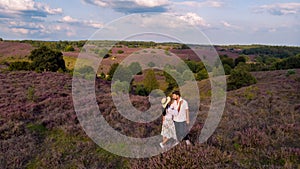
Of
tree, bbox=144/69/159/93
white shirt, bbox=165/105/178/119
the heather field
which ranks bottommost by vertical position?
tree, bbox=144/69/159/93

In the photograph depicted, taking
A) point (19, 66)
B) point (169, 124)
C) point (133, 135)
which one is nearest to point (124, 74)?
point (133, 135)

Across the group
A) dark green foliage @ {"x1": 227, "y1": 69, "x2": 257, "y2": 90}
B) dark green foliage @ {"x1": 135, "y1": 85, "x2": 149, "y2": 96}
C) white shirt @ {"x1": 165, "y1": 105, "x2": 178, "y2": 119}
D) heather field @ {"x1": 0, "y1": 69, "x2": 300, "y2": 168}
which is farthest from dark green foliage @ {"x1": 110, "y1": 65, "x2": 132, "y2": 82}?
white shirt @ {"x1": 165, "y1": 105, "x2": 178, "y2": 119}

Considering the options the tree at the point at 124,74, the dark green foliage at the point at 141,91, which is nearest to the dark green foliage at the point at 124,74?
the tree at the point at 124,74

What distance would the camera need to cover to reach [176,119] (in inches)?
300

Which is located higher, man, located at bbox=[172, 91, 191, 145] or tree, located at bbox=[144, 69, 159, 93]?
man, located at bbox=[172, 91, 191, 145]

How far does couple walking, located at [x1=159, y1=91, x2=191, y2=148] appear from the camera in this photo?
24.6ft

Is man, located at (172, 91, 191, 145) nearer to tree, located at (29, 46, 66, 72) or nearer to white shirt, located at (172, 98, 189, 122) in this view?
white shirt, located at (172, 98, 189, 122)

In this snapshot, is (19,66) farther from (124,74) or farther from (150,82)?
(150,82)

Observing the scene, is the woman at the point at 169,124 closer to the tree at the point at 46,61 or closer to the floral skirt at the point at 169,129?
the floral skirt at the point at 169,129

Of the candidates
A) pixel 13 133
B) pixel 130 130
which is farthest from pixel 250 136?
pixel 13 133

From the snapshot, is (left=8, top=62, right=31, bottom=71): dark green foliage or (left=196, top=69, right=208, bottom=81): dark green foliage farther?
(left=196, top=69, right=208, bottom=81): dark green foliage

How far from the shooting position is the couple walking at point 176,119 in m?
7.51

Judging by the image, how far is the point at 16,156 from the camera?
6906 millimetres

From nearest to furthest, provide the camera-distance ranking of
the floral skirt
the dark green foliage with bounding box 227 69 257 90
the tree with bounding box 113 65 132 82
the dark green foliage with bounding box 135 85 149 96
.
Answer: the floral skirt
the tree with bounding box 113 65 132 82
the dark green foliage with bounding box 135 85 149 96
the dark green foliage with bounding box 227 69 257 90
